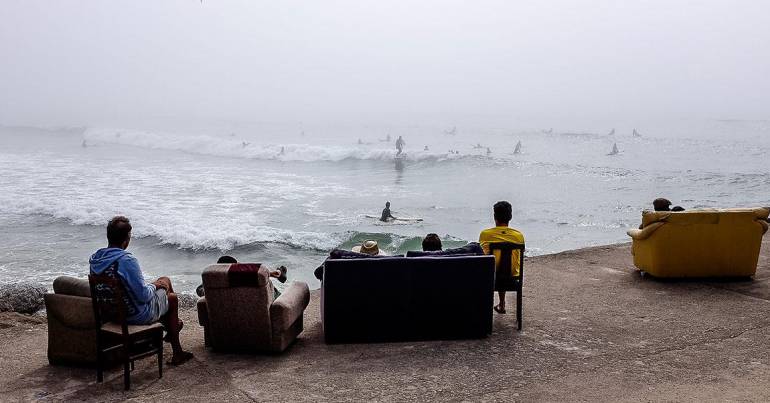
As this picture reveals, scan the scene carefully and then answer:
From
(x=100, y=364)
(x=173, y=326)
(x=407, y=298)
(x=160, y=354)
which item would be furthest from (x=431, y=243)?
(x=100, y=364)

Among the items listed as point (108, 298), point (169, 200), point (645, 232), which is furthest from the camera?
point (169, 200)

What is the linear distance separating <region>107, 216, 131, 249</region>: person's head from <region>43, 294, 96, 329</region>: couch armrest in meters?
0.63

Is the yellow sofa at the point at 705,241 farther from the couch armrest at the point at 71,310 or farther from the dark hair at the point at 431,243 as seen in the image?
the couch armrest at the point at 71,310

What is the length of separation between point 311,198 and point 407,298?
22.1 metres

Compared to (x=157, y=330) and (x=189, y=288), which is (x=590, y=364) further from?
(x=189, y=288)

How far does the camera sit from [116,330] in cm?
495

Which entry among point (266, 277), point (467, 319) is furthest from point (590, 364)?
point (266, 277)

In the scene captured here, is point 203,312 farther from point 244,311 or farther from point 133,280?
point 133,280

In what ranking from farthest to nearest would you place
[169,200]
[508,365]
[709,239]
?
[169,200], [709,239], [508,365]

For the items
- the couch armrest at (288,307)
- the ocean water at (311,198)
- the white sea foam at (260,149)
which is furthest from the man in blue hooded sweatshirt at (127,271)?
the white sea foam at (260,149)

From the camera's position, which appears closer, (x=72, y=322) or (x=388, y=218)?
(x=72, y=322)

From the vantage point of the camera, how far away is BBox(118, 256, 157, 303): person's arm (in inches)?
195

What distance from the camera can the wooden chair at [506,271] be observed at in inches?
243

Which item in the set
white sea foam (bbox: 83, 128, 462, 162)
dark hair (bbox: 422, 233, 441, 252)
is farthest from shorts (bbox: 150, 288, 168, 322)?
white sea foam (bbox: 83, 128, 462, 162)
